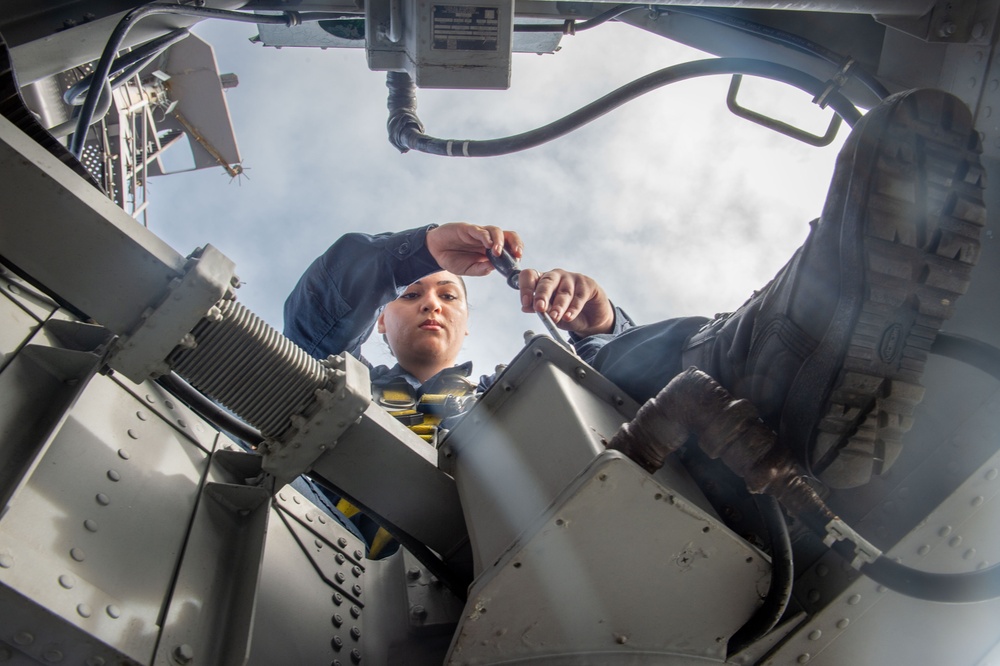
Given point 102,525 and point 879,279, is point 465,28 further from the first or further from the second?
point 102,525

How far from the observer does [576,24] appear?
2398mm

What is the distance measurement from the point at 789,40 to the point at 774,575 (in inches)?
56.1

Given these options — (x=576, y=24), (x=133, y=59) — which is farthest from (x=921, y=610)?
(x=133, y=59)

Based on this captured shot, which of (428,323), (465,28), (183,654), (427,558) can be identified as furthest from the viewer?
(428,323)

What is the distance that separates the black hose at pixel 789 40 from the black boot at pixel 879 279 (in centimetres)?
71

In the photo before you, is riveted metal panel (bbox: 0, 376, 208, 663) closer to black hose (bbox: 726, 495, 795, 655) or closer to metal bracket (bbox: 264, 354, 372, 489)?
metal bracket (bbox: 264, 354, 372, 489)

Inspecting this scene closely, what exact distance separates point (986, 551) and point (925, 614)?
0.17 meters

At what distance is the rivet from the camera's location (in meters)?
1.29

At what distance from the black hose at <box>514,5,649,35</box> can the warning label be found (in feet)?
1.85

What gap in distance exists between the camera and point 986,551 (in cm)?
148

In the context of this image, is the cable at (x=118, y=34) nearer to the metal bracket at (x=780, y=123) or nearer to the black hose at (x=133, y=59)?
the black hose at (x=133, y=59)

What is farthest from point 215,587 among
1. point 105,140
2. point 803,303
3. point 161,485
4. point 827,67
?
point 105,140

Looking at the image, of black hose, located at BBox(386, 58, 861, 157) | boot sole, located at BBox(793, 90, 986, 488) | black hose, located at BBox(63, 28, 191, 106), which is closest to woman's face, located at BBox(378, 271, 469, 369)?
black hose, located at BBox(386, 58, 861, 157)

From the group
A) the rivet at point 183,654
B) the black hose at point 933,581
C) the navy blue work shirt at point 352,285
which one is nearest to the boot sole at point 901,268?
the black hose at point 933,581
